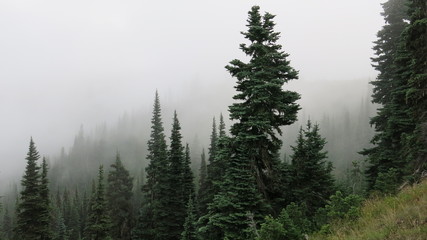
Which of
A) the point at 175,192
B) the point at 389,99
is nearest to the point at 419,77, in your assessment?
the point at 389,99

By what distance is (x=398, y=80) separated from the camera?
68.6 feet

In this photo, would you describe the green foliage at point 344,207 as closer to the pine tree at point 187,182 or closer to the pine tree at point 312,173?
the pine tree at point 312,173

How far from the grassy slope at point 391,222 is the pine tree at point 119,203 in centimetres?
3949

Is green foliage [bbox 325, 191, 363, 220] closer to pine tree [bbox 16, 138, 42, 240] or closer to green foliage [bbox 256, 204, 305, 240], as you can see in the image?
green foliage [bbox 256, 204, 305, 240]

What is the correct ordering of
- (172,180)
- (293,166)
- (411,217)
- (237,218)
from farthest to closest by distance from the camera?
1. (172,180)
2. (293,166)
3. (237,218)
4. (411,217)

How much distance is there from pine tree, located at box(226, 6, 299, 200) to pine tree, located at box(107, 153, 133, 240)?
33427 millimetres

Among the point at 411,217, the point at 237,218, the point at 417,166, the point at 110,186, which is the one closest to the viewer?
the point at 411,217

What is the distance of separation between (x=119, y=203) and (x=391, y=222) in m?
41.9

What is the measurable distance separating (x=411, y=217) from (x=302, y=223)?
4191 mm

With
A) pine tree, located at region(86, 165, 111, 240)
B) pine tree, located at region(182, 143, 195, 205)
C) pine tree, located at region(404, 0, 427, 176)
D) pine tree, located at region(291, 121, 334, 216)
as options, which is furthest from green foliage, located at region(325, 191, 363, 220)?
pine tree, located at region(182, 143, 195, 205)

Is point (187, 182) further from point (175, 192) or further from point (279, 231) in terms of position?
point (279, 231)

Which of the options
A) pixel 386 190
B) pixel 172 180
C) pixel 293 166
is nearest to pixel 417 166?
pixel 386 190

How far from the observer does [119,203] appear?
44.1 metres

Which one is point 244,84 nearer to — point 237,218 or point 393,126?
point 237,218
